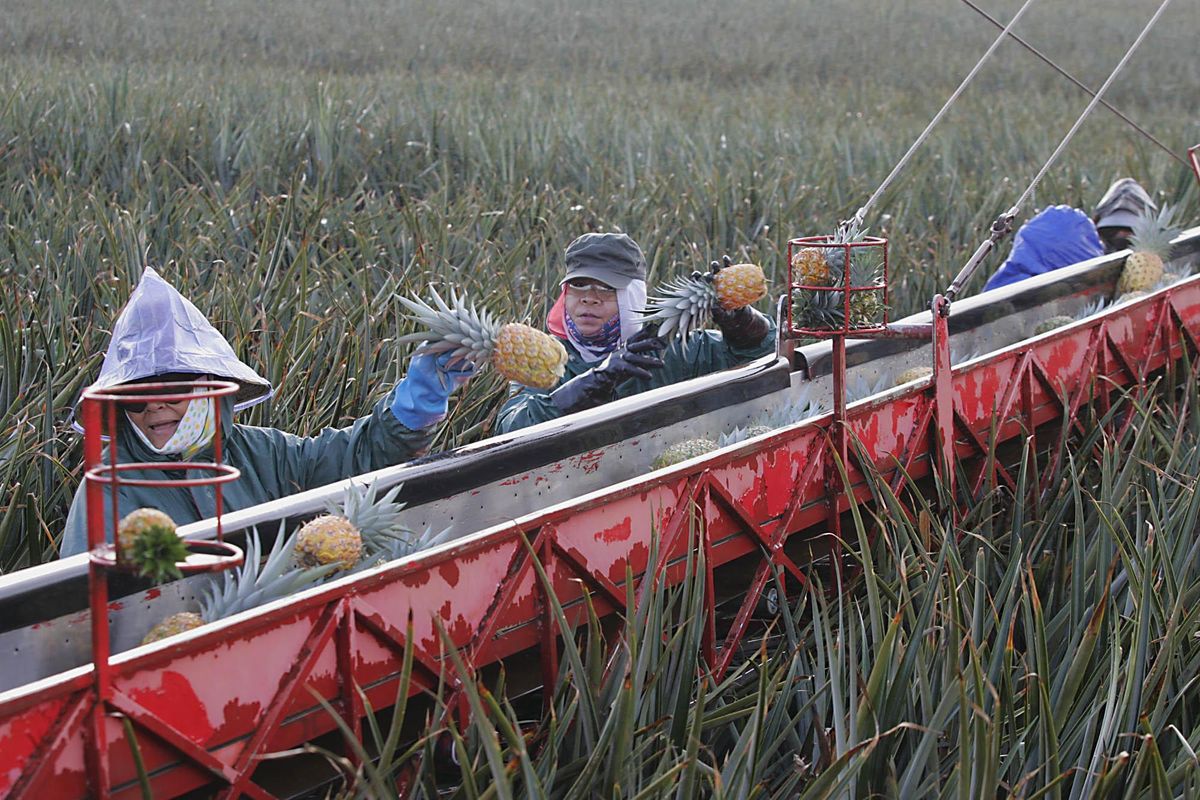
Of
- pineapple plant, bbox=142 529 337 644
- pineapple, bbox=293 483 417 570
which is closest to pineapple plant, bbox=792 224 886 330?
pineapple, bbox=293 483 417 570

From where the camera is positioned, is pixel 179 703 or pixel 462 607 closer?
pixel 179 703

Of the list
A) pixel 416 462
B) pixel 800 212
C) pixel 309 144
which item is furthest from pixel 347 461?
pixel 309 144

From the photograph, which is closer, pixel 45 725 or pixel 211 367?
pixel 45 725

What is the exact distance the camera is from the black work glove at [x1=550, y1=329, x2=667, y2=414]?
413 centimetres

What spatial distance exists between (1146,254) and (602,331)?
11.7ft

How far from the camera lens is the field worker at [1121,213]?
7746mm

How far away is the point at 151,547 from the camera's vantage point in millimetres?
1933

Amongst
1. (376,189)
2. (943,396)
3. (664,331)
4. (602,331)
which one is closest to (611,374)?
(664,331)

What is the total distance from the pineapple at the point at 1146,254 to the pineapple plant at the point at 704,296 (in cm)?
337

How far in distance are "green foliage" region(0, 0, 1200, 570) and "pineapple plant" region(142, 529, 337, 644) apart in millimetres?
1272

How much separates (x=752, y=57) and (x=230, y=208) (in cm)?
1919

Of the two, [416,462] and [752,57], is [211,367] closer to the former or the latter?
[416,462]

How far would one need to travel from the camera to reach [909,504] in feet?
14.2

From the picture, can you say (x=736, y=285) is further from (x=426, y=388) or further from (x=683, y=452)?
(x=426, y=388)
